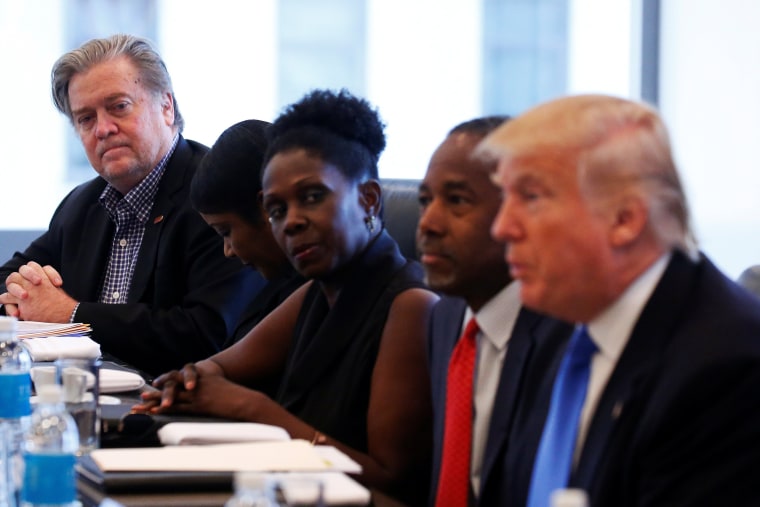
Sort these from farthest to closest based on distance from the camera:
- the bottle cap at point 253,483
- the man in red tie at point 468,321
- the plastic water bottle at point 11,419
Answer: the man in red tie at point 468,321 < the plastic water bottle at point 11,419 < the bottle cap at point 253,483

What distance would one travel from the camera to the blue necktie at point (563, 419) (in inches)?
54.2

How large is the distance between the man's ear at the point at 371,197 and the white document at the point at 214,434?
56 cm

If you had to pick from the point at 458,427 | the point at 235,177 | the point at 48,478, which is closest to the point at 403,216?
the point at 235,177

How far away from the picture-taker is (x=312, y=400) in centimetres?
204

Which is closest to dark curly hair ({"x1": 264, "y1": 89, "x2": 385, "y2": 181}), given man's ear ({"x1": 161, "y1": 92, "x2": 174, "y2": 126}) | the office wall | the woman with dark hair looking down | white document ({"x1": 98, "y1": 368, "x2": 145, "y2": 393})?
the woman with dark hair looking down

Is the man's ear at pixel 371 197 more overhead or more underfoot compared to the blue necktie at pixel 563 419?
more overhead

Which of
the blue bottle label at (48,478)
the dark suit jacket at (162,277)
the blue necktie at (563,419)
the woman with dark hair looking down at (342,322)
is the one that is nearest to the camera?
the blue bottle label at (48,478)

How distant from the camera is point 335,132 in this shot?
2.17 meters

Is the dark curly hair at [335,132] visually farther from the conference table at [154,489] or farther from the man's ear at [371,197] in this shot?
the conference table at [154,489]

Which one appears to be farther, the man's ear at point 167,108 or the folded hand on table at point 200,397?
the man's ear at point 167,108

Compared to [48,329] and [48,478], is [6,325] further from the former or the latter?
[48,329]

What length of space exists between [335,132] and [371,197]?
0.14 m

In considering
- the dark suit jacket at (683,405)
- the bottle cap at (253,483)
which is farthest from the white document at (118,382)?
the bottle cap at (253,483)

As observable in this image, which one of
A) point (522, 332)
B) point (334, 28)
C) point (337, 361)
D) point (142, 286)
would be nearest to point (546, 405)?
point (522, 332)
